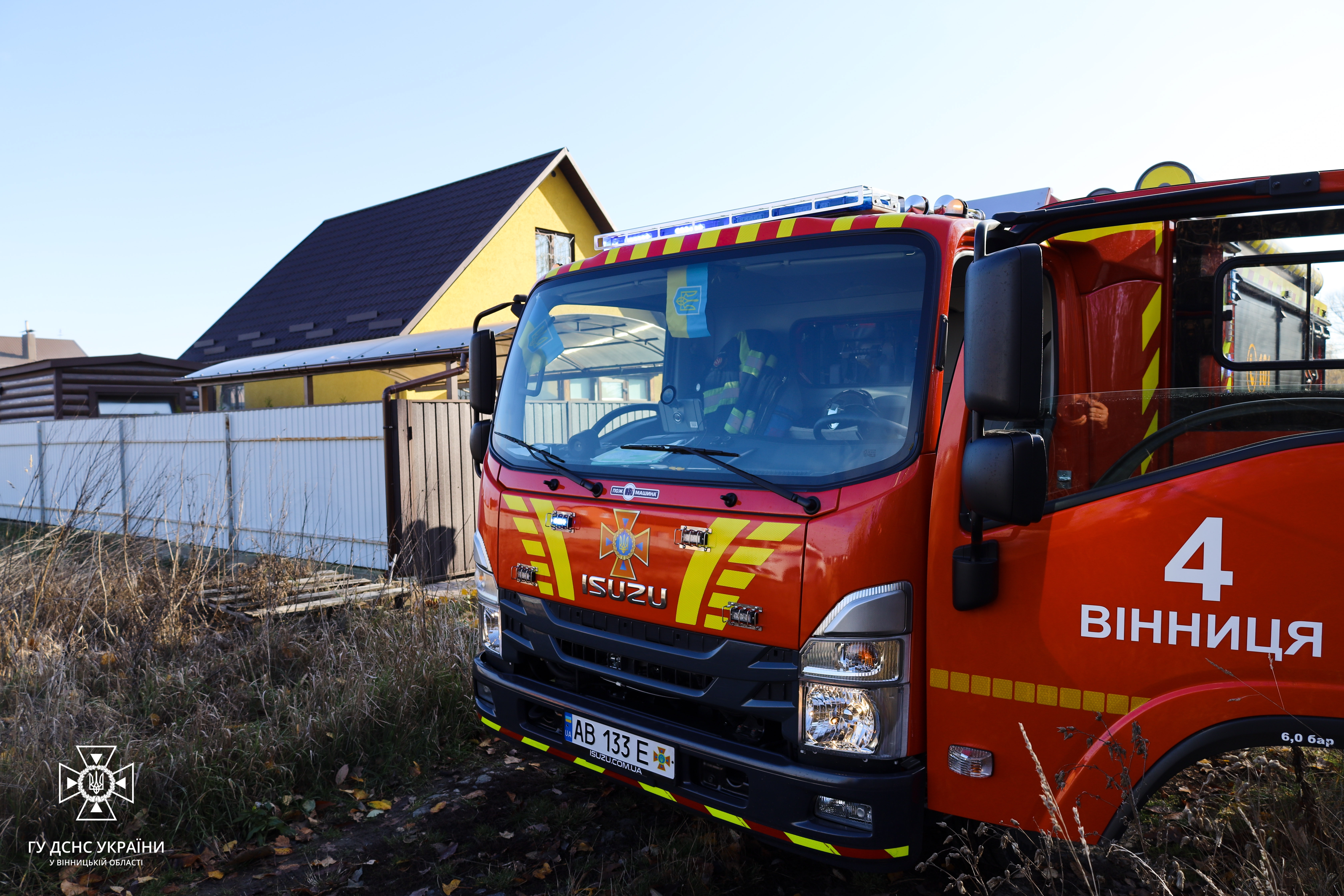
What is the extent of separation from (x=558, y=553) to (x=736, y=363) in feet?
3.28

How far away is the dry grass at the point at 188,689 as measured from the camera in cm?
363

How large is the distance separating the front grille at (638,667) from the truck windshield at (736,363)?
25.9 inches

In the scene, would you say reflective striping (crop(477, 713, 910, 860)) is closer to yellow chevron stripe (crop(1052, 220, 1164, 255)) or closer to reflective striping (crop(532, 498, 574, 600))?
reflective striping (crop(532, 498, 574, 600))

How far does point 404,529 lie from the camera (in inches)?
324

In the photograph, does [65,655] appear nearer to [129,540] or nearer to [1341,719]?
[129,540]

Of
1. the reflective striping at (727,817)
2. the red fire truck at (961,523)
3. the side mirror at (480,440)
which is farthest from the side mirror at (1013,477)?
the side mirror at (480,440)

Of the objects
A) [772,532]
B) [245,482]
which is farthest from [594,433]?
[245,482]

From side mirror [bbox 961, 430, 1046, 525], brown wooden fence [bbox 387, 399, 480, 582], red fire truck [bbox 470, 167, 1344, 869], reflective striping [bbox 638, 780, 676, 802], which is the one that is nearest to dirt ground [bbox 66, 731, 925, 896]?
reflective striping [bbox 638, 780, 676, 802]

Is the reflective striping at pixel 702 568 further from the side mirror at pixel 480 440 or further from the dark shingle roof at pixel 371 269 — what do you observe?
the dark shingle roof at pixel 371 269

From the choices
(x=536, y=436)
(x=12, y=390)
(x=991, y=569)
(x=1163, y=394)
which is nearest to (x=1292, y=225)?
(x=1163, y=394)

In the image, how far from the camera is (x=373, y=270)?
21016mm

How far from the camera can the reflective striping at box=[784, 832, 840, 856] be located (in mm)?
2428

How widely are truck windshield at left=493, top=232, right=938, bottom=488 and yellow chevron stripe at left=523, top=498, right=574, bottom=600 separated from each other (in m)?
0.19

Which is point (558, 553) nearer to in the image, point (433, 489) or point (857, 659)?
point (857, 659)
